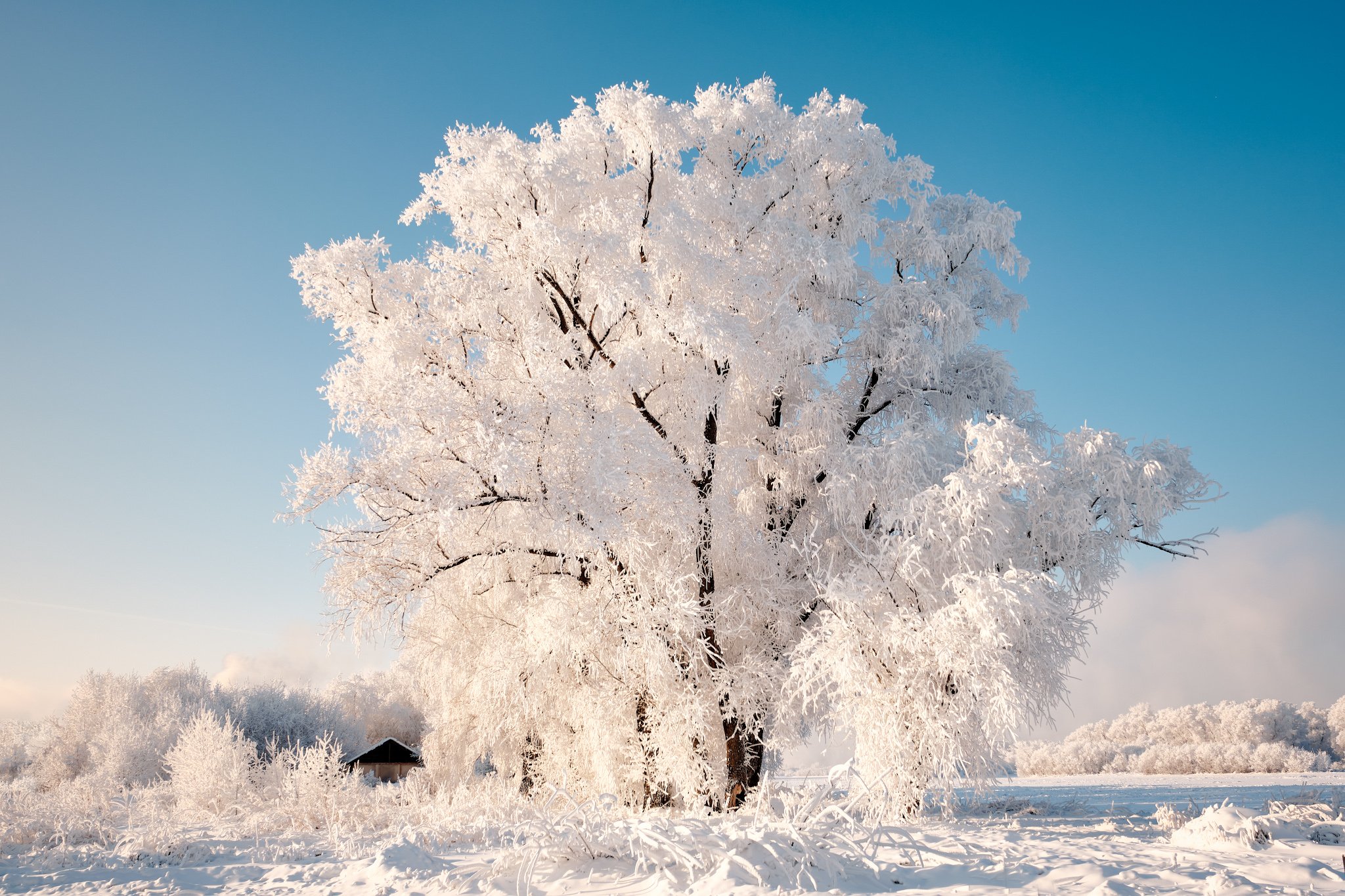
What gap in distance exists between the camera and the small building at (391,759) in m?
26.6

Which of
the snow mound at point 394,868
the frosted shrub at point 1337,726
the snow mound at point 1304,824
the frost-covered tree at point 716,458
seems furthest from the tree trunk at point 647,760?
the frosted shrub at point 1337,726

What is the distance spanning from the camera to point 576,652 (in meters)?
10.4

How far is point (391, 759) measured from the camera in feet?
89.3

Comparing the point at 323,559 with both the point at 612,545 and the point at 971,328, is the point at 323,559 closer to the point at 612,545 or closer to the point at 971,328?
the point at 612,545

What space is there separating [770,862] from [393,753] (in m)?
26.9

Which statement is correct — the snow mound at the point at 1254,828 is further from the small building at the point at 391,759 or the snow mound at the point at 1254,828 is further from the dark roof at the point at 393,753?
the dark roof at the point at 393,753

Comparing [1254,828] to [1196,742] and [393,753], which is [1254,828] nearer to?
[1196,742]

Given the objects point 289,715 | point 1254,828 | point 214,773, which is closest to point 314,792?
point 214,773

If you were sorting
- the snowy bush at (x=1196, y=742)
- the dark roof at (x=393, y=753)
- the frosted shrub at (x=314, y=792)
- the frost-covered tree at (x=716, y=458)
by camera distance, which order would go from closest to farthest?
the frost-covered tree at (x=716, y=458) → the frosted shrub at (x=314, y=792) → the snowy bush at (x=1196, y=742) → the dark roof at (x=393, y=753)

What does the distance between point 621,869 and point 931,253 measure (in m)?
9.46

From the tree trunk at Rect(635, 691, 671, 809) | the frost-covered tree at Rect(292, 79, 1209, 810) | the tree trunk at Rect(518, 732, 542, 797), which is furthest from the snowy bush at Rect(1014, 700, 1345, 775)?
the tree trunk at Rect(635, 691, 671, 809)

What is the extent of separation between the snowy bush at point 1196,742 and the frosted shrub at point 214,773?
2151cm

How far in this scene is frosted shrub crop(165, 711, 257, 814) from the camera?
11695mm

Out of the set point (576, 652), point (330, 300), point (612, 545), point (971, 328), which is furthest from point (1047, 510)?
point (330, 300)
